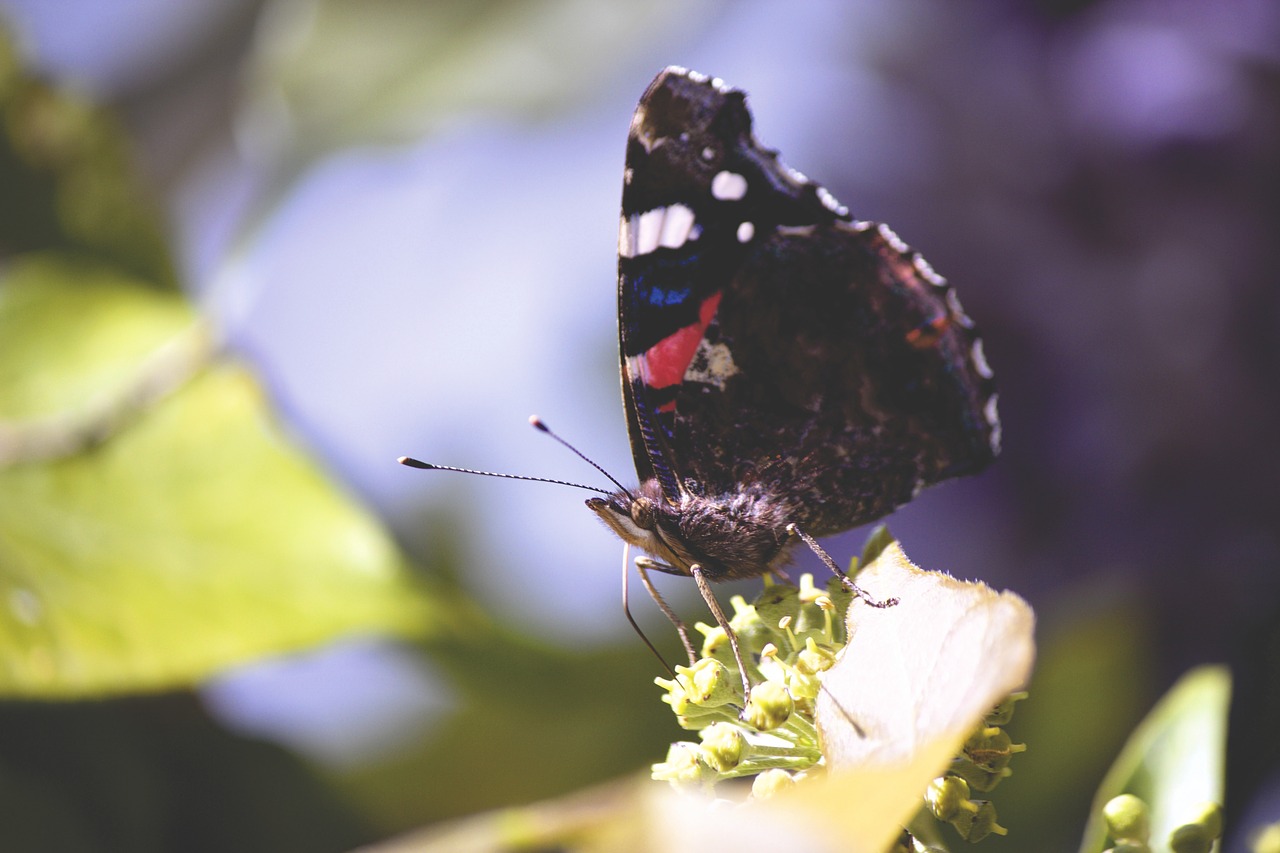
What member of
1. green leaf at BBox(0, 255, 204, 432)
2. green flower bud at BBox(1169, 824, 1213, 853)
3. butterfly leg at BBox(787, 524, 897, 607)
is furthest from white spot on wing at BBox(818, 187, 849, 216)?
green leaf at BBox(0, 255, 204, 432)

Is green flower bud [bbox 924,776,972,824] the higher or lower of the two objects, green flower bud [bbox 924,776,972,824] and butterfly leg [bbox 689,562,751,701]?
the lower

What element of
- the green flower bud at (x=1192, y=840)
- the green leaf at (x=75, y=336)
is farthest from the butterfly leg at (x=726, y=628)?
the green leaf at (x=75, y=336)

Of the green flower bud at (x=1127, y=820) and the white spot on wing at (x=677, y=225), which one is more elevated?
the white spot on wing at (x=677, y=225)

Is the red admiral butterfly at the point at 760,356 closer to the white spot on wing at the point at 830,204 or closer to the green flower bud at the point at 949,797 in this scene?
the white spot on wing at the point at 830,204

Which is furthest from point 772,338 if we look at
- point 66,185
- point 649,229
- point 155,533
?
point 66,185

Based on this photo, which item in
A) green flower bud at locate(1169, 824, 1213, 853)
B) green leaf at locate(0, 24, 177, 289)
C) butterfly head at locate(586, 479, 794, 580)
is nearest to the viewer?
green flower bud at locate(1169, 824, 1213, 853)

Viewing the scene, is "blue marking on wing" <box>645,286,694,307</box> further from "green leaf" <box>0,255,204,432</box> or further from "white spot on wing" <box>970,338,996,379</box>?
"green leaf" <box>0,255,204,432</box>

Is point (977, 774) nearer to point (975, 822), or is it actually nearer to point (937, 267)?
point (975, 822)
